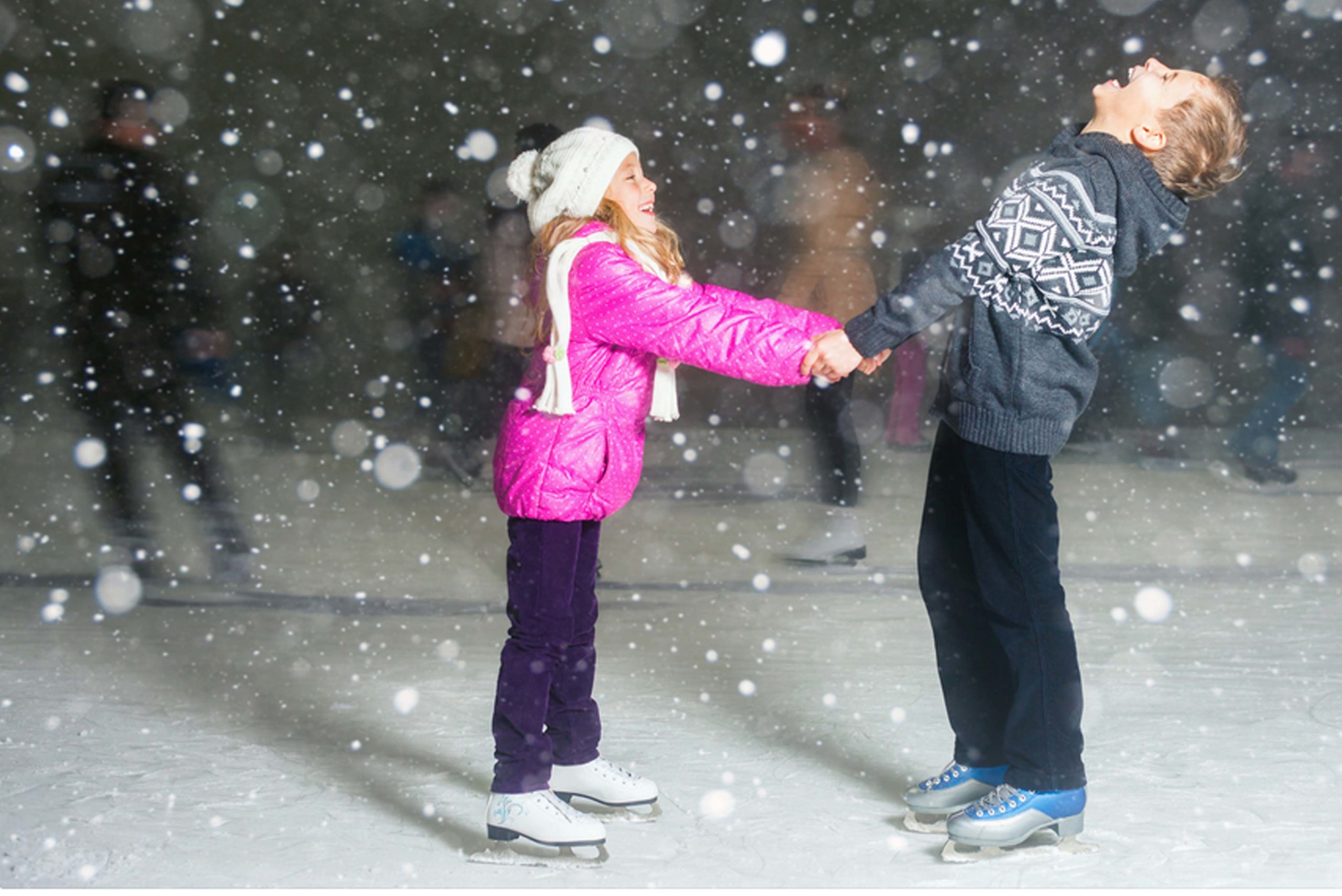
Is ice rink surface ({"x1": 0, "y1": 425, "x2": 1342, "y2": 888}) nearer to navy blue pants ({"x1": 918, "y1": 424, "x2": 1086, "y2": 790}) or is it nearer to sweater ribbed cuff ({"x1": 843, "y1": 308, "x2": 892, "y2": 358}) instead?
navy blue pants ({"x1": 918, "y1": 424, "x2": 1086, "y2": 790})

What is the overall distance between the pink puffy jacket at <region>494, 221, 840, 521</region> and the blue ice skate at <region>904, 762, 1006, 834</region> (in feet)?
1.85

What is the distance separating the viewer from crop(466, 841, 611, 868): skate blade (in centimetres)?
152

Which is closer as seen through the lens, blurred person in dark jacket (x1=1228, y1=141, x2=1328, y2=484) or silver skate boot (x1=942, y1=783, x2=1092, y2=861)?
silver skate boot (x1=942, y1=783, x2=1092, y2=861)

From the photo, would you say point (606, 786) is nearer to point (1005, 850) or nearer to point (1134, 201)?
point (1005, 850)

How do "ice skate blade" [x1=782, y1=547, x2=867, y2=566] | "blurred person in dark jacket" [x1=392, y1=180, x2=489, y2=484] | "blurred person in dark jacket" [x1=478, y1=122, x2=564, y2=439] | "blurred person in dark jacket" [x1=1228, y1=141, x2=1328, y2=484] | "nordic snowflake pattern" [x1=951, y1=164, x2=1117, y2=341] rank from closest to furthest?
"nordic snowflake pattern" [x1=951, y1=164, x2=1117, y2=341] → "ice skate blade" [x1=782, y1=547, x2=867, y2=566] → "blurred person in dark jacket" [x1=478, y1=122, x2=564, y2=439] → "blurred person in dark jacket" [x1=1228, y1=141, x2=1328, y2=484] → "blurred person in dark jacket" [x1=392, y1=180, x2=489, y2=484]

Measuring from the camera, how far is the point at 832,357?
1.51m

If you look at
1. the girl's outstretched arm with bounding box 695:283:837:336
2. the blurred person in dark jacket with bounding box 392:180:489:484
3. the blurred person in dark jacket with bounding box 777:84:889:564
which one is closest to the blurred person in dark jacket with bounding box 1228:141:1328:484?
the blurred person in dark jacket with bounding box 777:84:889:564

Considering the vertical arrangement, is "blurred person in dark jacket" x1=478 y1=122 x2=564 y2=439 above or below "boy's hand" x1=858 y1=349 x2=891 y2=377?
above

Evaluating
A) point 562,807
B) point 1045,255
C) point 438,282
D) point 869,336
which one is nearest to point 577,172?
point 869,336

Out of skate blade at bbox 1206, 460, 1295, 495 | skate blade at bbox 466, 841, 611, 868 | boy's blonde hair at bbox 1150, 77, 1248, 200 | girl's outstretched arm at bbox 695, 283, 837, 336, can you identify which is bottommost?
skate blade at bbox 466, 841, 611, 868

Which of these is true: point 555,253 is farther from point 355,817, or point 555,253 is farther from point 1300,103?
point 1300,103

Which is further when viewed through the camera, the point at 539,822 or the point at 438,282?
the point at 438,282

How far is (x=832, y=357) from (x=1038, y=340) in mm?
249

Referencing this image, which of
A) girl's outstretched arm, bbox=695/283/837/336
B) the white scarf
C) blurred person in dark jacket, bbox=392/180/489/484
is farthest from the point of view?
blurred person in dark jacket, bbox=392/180/489/484
